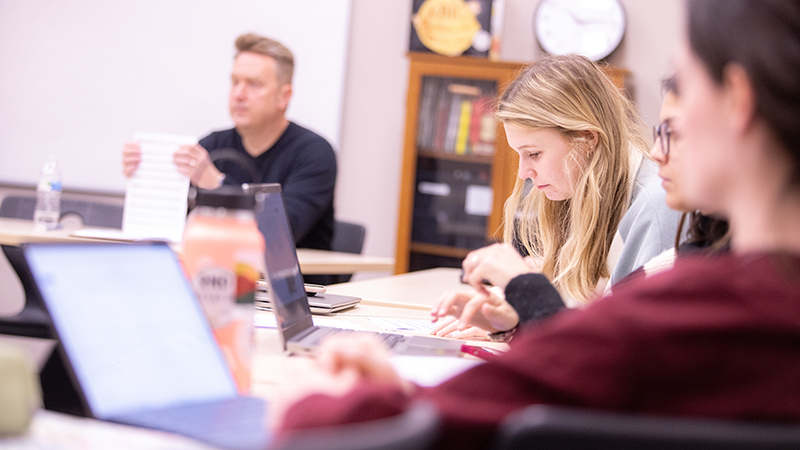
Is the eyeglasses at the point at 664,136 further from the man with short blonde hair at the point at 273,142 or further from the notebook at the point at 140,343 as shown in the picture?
the man with short blonde hair at the point at 273,142

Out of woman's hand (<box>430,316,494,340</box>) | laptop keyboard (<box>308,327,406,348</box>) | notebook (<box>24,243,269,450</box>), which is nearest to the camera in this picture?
notebook (<box>24,243,269,450</box>)

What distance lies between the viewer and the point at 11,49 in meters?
4.31

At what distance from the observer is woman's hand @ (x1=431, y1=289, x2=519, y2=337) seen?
113 cm

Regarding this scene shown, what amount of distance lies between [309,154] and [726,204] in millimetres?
2581

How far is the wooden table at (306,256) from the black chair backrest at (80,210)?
34 centimetres

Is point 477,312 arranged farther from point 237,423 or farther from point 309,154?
point 309,154

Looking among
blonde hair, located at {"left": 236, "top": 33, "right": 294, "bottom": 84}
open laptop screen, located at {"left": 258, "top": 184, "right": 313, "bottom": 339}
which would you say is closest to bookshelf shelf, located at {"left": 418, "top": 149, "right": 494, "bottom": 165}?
blonde hair, located at {"left": 236, "top": 33, "right": 294, "bottom": 84}

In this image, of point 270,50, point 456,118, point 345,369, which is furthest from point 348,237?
point 345,369

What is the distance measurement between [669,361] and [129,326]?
55 cm

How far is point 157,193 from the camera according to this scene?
2.22 metres

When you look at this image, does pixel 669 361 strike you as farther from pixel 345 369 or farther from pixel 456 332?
pixel 456 332

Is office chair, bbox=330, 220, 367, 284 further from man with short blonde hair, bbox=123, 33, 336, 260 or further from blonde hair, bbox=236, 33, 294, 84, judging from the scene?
blonde hair, bbox=236, 33, 294, 84

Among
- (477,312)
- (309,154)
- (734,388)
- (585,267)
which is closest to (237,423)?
(734,388)

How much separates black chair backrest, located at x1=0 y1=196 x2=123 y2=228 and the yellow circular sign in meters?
1.84
